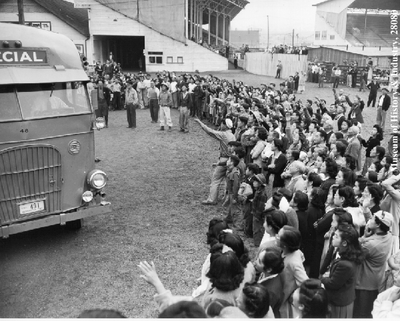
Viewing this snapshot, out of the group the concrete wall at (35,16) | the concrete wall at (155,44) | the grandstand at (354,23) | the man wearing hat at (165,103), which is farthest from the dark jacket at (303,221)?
the grandstand at (354,23)

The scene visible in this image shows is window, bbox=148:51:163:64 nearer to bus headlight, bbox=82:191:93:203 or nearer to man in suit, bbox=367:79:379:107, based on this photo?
man in suit, bbox=367:79:379:107

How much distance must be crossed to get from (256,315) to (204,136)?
1381 centimetres

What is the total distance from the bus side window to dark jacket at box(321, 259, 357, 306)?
5326 mm

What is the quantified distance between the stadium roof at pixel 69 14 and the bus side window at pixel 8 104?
29764 millimetres

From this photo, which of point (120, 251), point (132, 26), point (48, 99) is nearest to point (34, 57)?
point (48, 99)

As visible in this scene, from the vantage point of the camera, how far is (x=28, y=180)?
21.1 feet

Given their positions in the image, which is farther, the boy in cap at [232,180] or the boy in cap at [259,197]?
the boy in cap at [232,180]

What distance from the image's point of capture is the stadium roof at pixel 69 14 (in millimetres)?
33625

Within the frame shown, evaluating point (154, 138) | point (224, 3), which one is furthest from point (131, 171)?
point (224, 3)

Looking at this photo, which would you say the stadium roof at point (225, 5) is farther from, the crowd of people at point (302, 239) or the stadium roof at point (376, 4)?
the crowd of people at point (302, 239)

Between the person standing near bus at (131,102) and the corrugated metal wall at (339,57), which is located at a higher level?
the corrugated metal wall at (339,57)

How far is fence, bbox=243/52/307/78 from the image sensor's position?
3056 centimetres

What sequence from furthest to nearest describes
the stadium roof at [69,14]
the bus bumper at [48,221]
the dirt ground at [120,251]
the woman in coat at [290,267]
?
the stadium roof at [69,14]
the bus bumper at [48,221]
the dirt ground at [120,251]
the woman in coat at [290,267]

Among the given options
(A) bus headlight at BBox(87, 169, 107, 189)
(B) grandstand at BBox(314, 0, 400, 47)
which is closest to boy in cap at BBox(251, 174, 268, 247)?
(A) bus headlight at BBox(87, 169, 107, 189)
